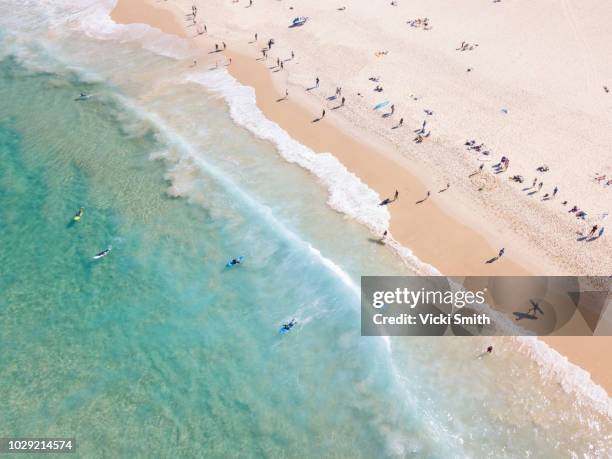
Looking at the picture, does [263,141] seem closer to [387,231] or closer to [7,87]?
[387,231]

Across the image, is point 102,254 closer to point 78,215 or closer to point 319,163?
point 78,215

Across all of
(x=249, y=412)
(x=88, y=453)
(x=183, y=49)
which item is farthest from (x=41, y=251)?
(x=183, y=49)

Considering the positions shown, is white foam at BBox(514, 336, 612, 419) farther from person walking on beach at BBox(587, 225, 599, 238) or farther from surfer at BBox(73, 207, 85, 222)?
surfer at BBox(73, 207, 85, 222)

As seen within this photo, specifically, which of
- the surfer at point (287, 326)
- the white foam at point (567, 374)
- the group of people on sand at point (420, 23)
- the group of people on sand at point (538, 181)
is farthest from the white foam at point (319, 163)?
the group of people on sand at point (420, 23)

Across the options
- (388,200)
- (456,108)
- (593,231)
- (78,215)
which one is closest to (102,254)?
(78,215)

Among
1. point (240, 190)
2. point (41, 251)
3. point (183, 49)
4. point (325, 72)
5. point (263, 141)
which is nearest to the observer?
point (41, 251)

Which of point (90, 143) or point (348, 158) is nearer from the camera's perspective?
point (348, 158)
